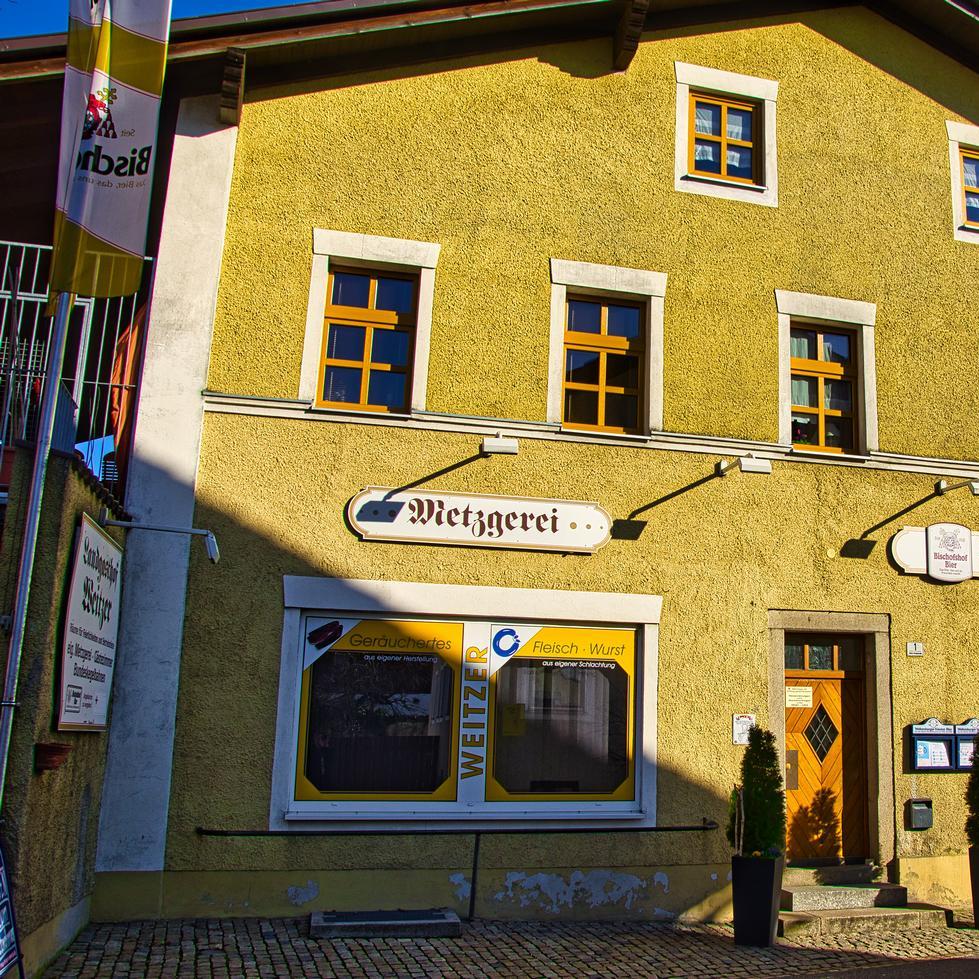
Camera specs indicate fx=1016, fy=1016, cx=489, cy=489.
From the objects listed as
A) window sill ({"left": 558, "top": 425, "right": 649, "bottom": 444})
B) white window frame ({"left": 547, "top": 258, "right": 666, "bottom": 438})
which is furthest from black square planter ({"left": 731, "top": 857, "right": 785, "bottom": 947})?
white window frame ({"left": 547, "top": 258, "right": 666, "bottom": 438})

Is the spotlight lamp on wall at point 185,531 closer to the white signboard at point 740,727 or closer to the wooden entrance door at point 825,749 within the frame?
the white signboard at point 740,727

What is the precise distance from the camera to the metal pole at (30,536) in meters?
5.57

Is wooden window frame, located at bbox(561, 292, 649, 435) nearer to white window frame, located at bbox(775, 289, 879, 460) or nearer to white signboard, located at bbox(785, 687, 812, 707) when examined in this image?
white window frame, located at bbox(775, 289, 879, 460)

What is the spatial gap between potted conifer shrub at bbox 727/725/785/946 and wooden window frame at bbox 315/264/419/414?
419 cm

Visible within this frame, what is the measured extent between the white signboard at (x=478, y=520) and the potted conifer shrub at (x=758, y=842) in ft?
7.42

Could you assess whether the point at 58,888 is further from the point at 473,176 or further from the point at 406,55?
the point at 406,55

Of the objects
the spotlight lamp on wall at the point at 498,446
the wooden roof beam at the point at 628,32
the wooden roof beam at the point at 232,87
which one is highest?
the wooden roof beam at the point at 628,32

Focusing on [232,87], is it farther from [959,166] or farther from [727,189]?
[959,166]

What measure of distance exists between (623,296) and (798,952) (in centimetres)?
579

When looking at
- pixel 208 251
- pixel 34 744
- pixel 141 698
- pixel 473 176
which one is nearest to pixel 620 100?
pixel 473 176

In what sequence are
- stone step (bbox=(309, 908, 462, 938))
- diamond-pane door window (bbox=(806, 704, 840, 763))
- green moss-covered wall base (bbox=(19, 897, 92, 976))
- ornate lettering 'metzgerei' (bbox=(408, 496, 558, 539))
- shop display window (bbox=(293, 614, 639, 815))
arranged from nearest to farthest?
green moss-covered wall base (bbox=(19, 897, 92, 976)), stone step (bbox=(309, 908, 462, 938)), shop display window (bbox=(293, 614, 639, 815)), ornate lettering 'metzgerei' (bbox=(408, 496, 558, 539)), diamond-pane door window (bbox=(806, 704, 840, 763))

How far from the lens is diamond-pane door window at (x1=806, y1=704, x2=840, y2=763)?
9.66m

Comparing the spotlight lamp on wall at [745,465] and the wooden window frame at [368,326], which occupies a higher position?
the wooden window frame at [368,326]

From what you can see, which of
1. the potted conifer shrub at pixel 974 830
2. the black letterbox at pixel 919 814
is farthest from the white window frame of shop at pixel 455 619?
the potted conifer shrub at pixel 974 830
